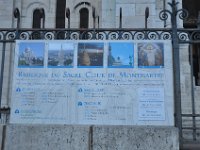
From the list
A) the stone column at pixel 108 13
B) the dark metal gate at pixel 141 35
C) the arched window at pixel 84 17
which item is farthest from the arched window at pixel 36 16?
the dark metal gate at pixel 141 35

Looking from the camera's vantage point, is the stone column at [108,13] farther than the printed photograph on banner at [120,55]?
Yes

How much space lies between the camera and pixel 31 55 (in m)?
6.67

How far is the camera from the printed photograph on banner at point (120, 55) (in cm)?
652

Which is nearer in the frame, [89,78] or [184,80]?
[89,78]

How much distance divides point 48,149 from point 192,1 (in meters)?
16.2

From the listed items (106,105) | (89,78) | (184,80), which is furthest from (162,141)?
(184,80)

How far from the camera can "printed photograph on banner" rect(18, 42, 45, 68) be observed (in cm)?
663

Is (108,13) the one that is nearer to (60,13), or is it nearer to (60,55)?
(60,13)

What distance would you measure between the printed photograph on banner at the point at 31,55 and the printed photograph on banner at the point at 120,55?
1.10 meters

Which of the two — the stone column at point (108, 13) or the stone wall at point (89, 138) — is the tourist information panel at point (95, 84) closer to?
the stone wall at point (89, 138)

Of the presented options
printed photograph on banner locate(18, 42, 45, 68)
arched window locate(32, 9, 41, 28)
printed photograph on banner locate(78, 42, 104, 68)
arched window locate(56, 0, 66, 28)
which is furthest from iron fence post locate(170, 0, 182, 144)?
arched window locate(32, 9, 41, 28)

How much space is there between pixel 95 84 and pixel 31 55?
115 cm

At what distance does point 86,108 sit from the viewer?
6406 mm

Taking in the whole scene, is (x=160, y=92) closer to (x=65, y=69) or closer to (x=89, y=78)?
(x=89, y=78)
